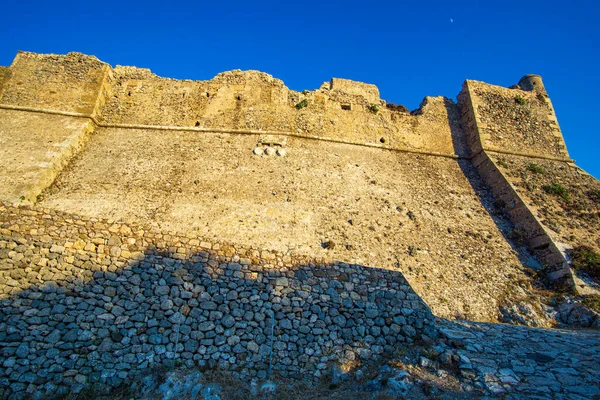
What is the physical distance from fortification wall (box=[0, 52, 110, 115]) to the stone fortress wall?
0.20ft

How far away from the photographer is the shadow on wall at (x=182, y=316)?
16.4 feet

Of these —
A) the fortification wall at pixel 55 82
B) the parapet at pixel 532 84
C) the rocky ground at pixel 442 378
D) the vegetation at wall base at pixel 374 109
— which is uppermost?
the parapet at pixel 532 84

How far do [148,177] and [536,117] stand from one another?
1605cm

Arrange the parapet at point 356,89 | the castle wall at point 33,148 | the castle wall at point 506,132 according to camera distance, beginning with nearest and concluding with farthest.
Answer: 1. the castle wall at point 33,148
2. the castle wall at point 506,132
3. the parapet at point 356,89

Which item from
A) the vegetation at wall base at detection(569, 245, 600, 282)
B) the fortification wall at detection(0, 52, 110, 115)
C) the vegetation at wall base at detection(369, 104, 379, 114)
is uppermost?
the vegetation at wall base at detection(369, 104, 379, 114)

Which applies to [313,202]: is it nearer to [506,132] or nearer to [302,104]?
[302,104]

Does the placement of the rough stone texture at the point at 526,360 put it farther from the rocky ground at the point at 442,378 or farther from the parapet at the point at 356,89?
the parapet at the point at 356,89

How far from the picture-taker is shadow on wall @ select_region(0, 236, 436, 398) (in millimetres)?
5004

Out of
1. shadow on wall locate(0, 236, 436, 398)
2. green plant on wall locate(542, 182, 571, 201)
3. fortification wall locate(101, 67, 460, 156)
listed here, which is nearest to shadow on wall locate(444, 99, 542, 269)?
fortification wall locate(101, 67, 460, 156)

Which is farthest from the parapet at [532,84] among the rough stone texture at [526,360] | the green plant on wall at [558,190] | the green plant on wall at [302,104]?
the rough stone texture at [526,360]

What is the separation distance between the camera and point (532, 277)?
381 inches

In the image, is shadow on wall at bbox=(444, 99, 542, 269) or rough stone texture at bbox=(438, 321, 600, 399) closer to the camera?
rough stone texture at bbox=(438, 321, 600, 399)

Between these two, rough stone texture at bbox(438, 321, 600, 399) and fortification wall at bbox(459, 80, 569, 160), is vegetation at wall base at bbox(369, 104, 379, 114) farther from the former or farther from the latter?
rough stone texture at bbox(438, 321, 600, 399)

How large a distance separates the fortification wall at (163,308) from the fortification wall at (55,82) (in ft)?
29.4
